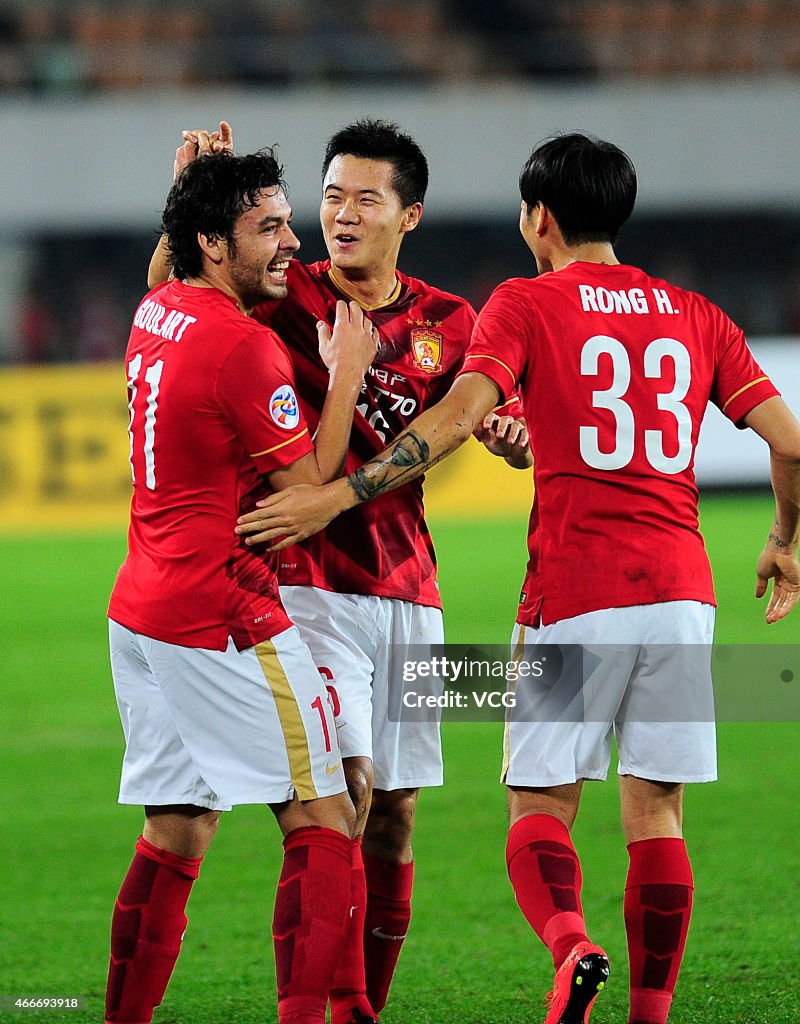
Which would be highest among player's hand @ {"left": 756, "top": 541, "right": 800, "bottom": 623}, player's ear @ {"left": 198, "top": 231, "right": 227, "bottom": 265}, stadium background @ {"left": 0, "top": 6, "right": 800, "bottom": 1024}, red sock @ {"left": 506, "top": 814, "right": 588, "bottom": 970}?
stadium background @ {"left": 0, "top": 6, "right": 800, "bottom": 1024}

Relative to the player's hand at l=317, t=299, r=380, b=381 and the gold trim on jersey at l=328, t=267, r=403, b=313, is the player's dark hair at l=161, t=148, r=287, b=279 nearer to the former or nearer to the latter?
the player's hand at l=317, t=299, r=380, b=381

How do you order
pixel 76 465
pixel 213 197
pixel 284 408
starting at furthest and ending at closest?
pixel 76 465
pixel 213 197
pixel 284 408

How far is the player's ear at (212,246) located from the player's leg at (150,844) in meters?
0.91

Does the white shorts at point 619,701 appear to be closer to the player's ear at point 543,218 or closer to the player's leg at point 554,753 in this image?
the player's leg at point 554,753

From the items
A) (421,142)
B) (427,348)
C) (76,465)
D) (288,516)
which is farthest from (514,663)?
(421,142)

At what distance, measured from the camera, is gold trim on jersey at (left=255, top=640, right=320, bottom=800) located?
321 centimetres

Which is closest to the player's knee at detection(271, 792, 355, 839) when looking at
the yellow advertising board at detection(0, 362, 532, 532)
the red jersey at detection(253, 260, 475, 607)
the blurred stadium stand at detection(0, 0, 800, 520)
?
the red jersey at detection(253, 260, 475, 607)

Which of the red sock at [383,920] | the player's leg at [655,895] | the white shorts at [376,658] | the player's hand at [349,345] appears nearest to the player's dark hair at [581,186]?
the player's hand at [349,345]

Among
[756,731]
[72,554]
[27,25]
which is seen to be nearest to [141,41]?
[27,25]

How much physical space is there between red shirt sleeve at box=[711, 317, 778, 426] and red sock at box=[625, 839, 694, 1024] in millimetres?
1110

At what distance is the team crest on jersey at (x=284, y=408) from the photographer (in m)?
3.18

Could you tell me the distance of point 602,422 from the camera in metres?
3.46

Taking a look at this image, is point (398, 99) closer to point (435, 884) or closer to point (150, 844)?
point (435, 884)

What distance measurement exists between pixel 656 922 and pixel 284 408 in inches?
59.6
